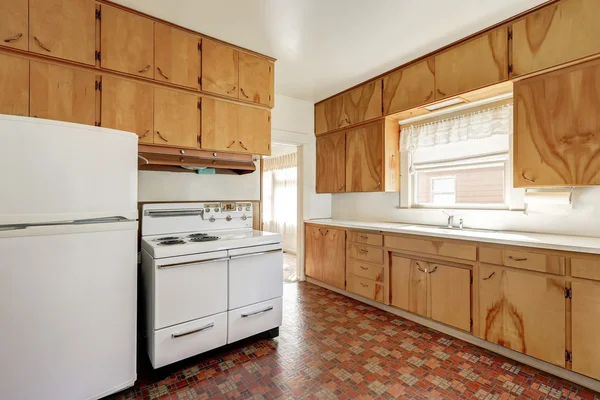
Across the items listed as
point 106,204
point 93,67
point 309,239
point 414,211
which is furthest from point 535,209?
point 93,67

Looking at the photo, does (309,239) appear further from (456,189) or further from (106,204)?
(106,204)

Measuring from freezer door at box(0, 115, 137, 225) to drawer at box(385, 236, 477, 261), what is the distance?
7.88 feet

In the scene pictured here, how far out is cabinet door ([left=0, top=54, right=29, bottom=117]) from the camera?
1.80 m

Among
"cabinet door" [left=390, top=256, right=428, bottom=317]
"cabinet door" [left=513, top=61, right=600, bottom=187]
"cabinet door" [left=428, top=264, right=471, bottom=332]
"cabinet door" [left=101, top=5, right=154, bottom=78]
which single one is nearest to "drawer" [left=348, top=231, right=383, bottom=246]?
"cabinet door" [left=390, top=256, right=428, bottom=317]

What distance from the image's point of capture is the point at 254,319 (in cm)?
238

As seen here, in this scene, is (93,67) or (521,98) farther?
(521,98)

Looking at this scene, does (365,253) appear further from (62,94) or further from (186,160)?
(62,94)

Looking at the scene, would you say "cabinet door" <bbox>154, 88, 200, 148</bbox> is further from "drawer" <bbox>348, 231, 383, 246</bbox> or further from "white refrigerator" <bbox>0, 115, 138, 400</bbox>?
"drawer" <bbox>348, 231, 383, 246</bbox>

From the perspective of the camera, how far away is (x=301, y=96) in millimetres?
4059

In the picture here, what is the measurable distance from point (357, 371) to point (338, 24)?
277 cm

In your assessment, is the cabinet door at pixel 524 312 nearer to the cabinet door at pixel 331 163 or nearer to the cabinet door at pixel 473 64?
the cabinet door at pixel 473 64

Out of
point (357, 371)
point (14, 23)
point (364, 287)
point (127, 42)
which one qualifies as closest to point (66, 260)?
point (14, 23)

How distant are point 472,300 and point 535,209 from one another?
3.23 ft

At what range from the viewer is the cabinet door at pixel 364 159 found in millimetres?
3469
